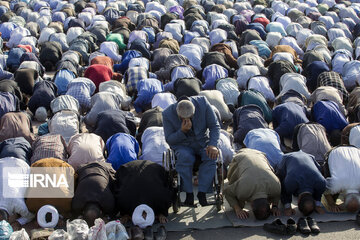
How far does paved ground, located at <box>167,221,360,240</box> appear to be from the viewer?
14.3ft

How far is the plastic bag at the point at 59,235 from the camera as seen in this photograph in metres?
4.08

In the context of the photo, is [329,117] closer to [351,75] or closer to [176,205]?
[351,75]

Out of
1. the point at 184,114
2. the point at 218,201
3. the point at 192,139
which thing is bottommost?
the point at 218,201

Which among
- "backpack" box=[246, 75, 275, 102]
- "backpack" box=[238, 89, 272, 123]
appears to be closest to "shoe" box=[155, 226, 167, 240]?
"backpack" box=[238, 89, 272, 123]

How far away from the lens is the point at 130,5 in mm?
15016

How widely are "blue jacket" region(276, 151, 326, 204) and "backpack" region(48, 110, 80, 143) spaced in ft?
9.28

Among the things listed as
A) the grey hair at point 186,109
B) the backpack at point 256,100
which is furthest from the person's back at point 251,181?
the backpack at point 256,100

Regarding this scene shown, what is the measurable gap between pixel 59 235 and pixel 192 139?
62.7 inches

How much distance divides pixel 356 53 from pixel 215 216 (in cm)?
661

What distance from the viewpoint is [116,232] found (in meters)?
4.22

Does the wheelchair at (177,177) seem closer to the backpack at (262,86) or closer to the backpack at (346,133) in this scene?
the backpack at (346,133)

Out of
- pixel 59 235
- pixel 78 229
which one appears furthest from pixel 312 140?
pixel 59 235

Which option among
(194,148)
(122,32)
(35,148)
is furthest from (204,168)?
(122,32)

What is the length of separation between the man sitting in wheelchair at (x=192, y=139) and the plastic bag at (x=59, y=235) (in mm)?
1170
